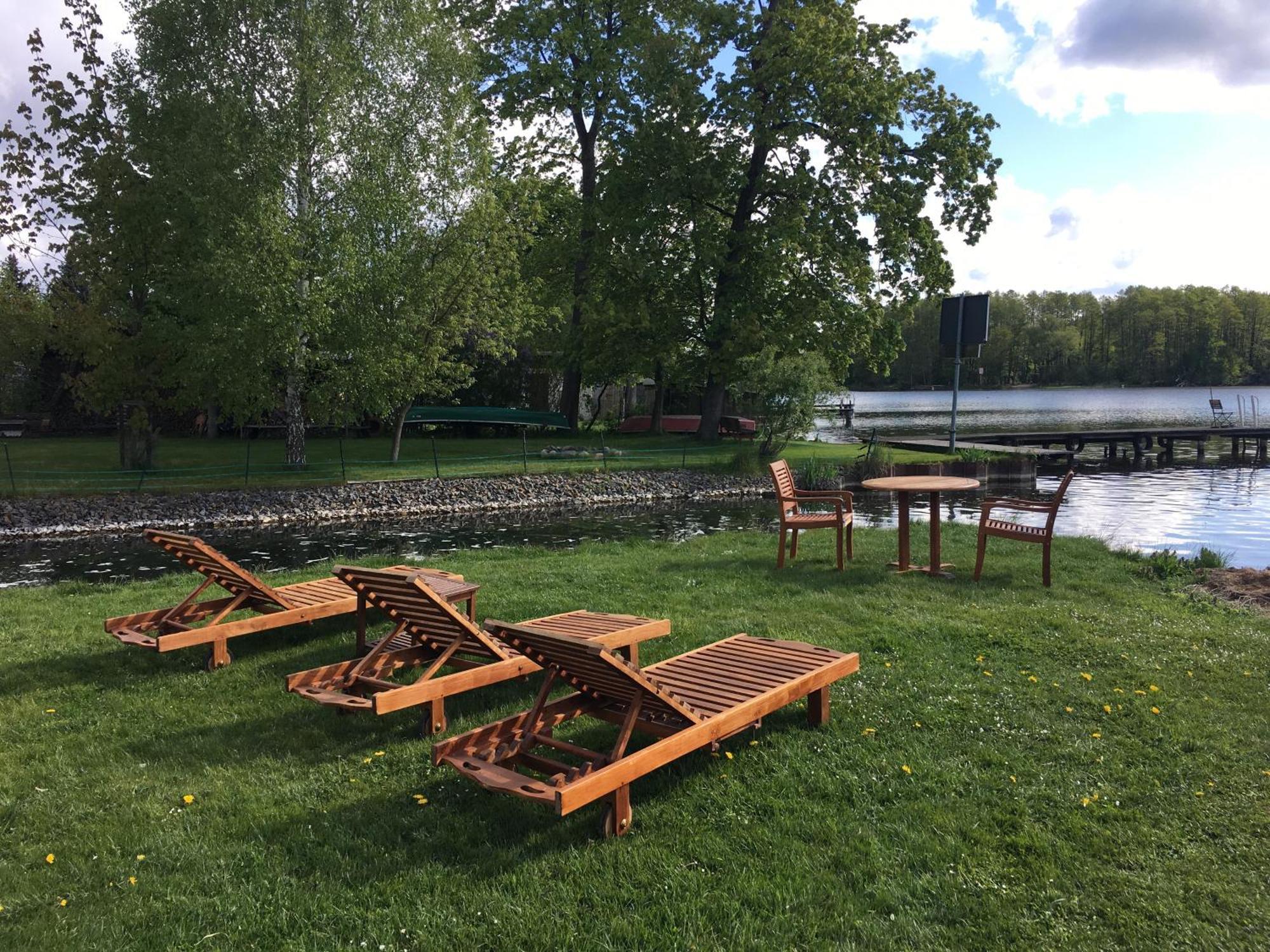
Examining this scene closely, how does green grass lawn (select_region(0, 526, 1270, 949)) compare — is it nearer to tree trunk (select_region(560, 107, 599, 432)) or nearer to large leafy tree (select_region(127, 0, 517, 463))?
large leafy tree (select_region(127, 0, 517, 463))

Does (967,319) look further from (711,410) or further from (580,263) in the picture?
(580,263)

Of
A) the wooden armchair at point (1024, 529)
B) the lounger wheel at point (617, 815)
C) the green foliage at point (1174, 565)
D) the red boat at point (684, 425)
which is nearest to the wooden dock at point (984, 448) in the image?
the red boat at point (684, 425)

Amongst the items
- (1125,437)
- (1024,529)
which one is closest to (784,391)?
(1024,529)

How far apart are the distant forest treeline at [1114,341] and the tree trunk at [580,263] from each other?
298 feet

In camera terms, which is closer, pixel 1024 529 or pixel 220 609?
pixel 220 609

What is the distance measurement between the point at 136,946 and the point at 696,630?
4.64 metres

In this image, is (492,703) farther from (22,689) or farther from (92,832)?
(22,689)

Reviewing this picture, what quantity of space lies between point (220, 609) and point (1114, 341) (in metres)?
150

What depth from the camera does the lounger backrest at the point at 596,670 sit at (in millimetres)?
3928

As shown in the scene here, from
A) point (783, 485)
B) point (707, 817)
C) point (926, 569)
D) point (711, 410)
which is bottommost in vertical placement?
point (707, 817)

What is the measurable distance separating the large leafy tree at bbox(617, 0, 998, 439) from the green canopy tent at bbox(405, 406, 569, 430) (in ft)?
22.4

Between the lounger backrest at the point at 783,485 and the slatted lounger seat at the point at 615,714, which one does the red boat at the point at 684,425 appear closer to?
the lounger backrest at the point at 783,485

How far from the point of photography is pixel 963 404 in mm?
91562

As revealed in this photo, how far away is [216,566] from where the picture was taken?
6742 millimetres
